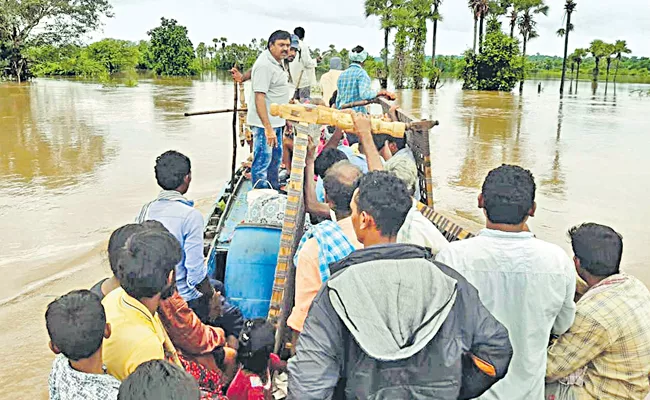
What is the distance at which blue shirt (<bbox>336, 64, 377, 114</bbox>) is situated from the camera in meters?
6.79

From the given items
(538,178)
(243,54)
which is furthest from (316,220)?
(243,54)

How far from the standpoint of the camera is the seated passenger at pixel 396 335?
1.55m

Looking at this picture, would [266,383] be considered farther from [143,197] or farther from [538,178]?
[538,178]

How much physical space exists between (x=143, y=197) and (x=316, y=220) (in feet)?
21.8

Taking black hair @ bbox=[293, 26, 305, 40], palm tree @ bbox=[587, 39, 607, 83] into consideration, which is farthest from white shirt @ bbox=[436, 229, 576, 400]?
palm tree @ bbox=[587, 39, 607, 83]

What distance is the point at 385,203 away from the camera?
6.18ft

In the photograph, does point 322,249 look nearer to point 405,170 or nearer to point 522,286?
point 522,286

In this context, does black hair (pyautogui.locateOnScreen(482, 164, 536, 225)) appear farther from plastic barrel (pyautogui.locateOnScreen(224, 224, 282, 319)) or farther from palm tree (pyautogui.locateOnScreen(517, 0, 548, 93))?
palm tree (pyautogui.locateOnScreen(517, 0, 548, 93))

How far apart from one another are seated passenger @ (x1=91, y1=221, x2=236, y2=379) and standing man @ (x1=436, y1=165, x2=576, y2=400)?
4.13 ft

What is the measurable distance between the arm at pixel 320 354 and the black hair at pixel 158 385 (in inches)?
12.4

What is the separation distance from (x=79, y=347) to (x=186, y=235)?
4.25ft

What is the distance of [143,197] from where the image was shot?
31.4 feet

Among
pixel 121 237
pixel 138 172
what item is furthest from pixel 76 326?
pixel 138 172

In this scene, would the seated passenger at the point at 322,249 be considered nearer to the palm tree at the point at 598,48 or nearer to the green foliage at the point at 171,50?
the green foliage at the point at 171,50
